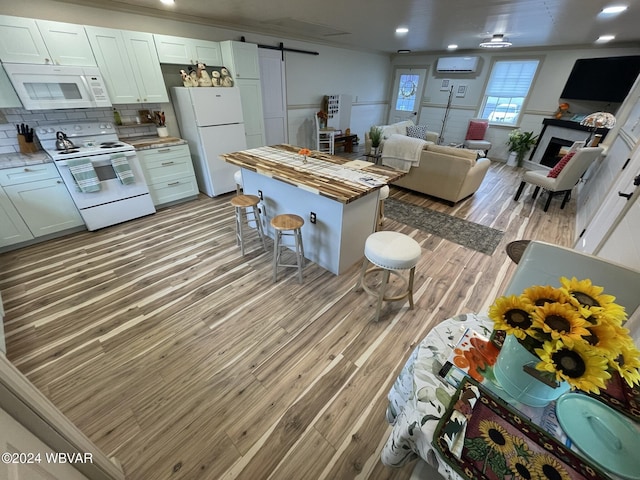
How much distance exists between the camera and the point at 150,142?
345 cm

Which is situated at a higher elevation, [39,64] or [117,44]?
[117,44]

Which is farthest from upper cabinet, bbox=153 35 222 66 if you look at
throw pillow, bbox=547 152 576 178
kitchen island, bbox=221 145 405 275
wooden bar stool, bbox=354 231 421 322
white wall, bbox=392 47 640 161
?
white wall, bbox=392 47 640 161

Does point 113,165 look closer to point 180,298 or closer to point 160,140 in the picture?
point 160,140

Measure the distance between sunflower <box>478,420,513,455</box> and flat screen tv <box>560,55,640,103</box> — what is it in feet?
22.1

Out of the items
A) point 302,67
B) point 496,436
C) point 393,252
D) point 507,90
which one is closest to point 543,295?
point 496,436

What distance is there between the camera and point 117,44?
2990mm

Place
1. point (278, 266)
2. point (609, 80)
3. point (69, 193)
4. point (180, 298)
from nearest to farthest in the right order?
point (180, 298) → point (278, 266) → point (69, 193) → point (609, 80)

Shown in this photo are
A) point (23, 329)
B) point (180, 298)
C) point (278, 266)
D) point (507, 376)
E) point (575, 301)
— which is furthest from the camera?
point (278, 266)

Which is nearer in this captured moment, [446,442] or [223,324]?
[446,442]

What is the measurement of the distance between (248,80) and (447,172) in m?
3.48

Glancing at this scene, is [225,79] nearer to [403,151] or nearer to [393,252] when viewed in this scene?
[403,151]

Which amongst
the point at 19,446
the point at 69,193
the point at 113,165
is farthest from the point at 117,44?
the point at 19,446

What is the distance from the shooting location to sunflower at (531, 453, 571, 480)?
57cm

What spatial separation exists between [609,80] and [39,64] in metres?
8.39
